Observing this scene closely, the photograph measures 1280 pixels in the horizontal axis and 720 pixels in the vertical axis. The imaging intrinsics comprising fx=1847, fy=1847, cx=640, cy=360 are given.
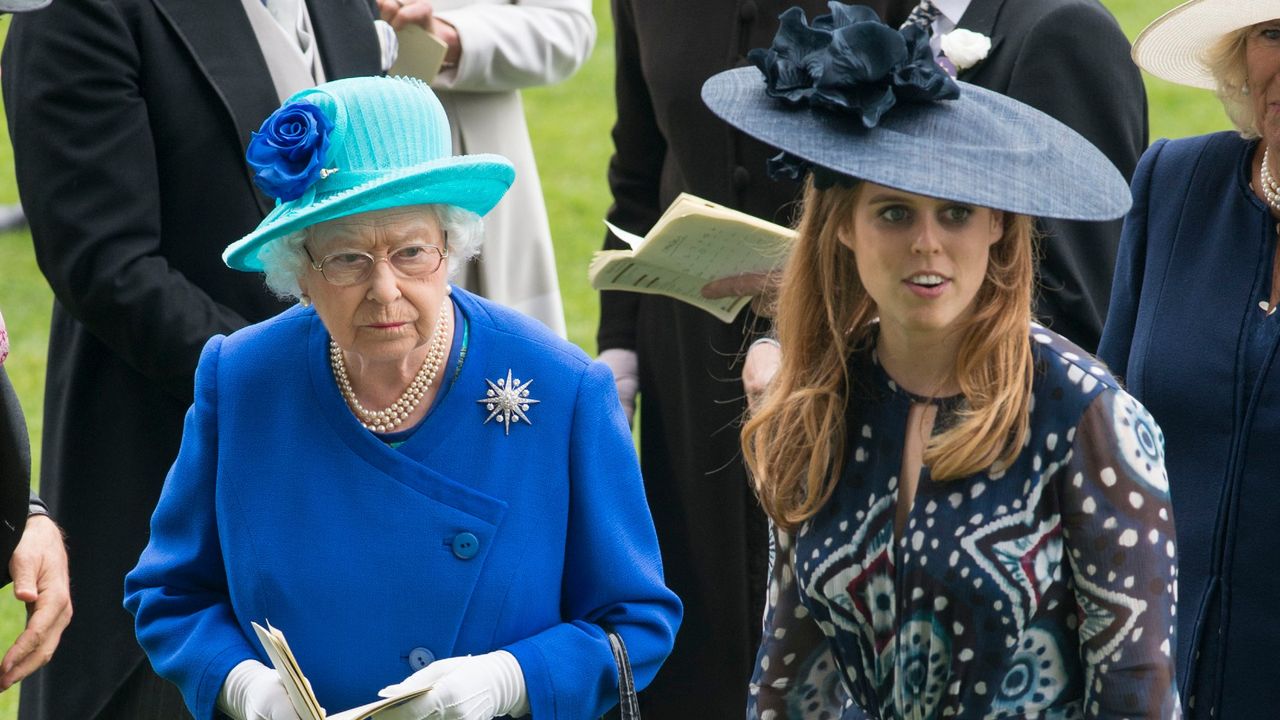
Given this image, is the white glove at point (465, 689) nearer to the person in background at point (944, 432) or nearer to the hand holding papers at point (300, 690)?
the hand holding papers at point (300, 690)

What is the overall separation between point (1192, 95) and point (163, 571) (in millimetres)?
12569

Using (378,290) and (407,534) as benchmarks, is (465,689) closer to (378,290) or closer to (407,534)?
(407,534)

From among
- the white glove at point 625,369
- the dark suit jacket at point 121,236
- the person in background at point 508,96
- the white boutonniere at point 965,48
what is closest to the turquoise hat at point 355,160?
the dark suit jacket at point 121,236

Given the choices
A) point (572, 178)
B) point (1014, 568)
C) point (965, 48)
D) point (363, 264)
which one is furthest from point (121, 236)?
point (572, 178)

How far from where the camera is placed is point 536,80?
5.36 meters

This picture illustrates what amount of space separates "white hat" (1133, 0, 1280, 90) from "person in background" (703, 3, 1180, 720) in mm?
830

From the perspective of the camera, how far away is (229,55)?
4.08 meters

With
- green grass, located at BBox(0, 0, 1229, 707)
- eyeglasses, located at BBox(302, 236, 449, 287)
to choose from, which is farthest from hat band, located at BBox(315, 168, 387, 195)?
green grass, located at BBox(0, 0, 1229, 707)

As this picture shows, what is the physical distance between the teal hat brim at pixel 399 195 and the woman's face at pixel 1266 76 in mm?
1485

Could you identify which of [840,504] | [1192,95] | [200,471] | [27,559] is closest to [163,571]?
[200,471]

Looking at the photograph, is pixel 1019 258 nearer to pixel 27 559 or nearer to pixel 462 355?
pixel 462 355

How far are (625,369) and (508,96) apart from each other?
1.05 m

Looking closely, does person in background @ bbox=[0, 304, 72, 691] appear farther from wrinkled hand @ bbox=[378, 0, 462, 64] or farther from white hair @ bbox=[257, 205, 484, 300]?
wrinkled hand @ bbox=[378, 0, 462, 64]

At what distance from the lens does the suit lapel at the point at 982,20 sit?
3.95 meters
